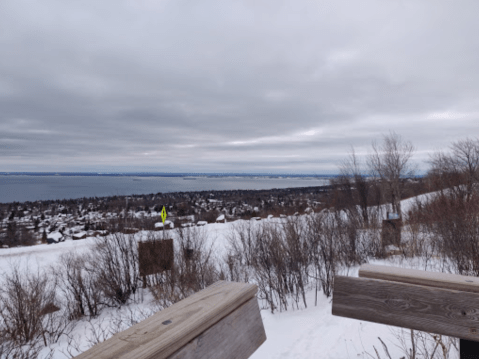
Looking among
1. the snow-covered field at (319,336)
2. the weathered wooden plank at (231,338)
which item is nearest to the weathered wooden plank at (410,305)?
the weathered wooden plank at (231,338)

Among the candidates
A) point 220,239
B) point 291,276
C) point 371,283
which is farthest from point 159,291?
point 371,283

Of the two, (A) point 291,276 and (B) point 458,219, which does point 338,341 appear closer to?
(A) point 291,276

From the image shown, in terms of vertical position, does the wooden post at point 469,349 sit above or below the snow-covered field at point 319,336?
above

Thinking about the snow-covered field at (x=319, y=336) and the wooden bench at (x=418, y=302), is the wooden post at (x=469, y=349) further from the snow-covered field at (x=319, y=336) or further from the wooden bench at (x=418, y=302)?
the snow-covered field at (x=319, y=336)

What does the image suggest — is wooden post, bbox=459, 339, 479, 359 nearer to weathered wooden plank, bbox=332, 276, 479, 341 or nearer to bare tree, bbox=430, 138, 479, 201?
weathered wooden plank, bbox=332, 276, 479, 341

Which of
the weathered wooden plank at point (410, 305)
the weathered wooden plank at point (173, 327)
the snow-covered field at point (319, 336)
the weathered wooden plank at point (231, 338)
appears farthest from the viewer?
the snow-covered field at point (319, 336)

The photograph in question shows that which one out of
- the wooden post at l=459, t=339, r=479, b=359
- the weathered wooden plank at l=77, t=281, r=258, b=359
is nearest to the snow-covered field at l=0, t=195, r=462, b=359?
the wooden post at l=459, t=339, r=479, b=359
